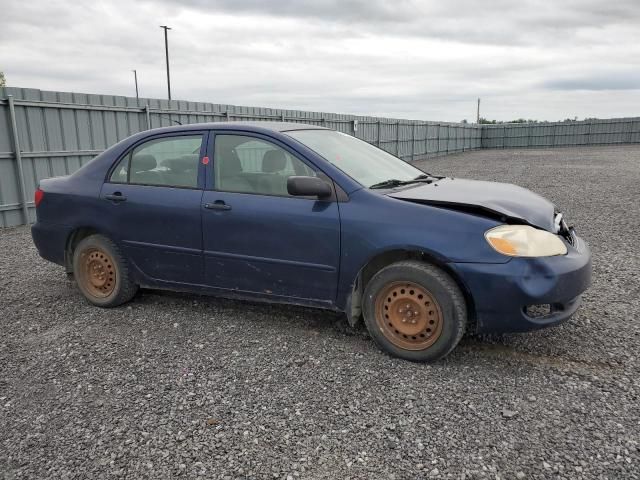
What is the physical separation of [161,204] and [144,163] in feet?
Answer: 1.58

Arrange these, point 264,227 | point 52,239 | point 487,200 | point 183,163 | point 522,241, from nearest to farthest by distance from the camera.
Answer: point 522,241, point 487,200, point 264,227, point 183,163, point 52,239

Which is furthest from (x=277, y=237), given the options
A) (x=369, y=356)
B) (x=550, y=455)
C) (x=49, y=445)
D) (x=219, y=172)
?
(x=550, y=455)

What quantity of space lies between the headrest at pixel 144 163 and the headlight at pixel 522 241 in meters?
2.74

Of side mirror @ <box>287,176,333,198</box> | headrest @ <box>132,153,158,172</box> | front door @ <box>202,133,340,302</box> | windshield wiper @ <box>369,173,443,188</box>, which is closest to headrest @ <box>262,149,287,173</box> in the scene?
front door @ <box>202,133,340,302</box>

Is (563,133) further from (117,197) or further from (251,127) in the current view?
(117,197)

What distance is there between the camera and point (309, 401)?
3.01m

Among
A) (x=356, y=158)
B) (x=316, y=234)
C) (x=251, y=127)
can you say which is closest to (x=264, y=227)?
(x=316, y=234)

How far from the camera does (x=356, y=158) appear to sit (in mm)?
4102

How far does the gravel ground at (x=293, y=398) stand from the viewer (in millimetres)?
2477

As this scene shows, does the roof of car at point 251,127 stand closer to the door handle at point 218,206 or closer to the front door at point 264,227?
the front door at point 264,227

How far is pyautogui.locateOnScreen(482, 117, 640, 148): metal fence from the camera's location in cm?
4088

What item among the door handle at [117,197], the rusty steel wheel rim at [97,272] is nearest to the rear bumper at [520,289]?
the door handle at [117,197]

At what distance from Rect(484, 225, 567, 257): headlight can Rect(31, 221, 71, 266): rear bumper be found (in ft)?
11.7

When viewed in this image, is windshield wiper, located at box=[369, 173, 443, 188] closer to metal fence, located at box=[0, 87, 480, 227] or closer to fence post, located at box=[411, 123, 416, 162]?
metal fence, located at box=[0, 87, 480, 227]
